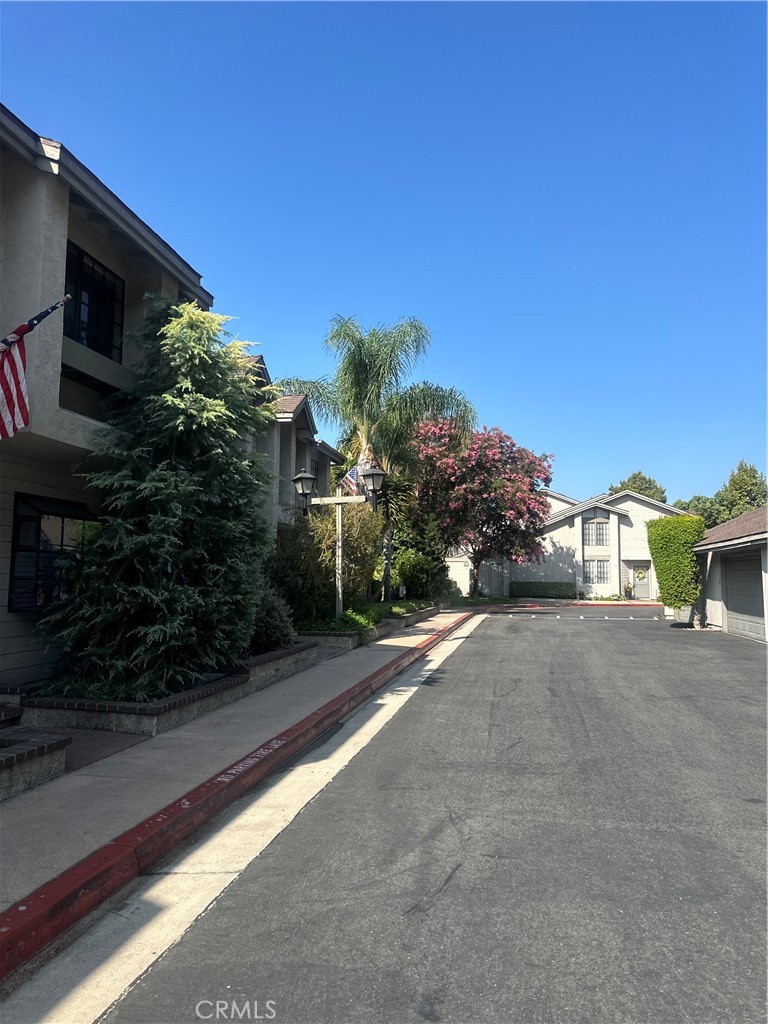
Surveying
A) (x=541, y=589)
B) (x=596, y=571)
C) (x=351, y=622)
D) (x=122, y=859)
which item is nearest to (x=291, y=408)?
(x=351, y=622)

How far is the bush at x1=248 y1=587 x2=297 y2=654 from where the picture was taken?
12.2m

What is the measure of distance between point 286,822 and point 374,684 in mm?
6079

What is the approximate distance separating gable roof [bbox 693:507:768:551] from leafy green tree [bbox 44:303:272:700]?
538 inches

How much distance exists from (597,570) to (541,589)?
430 centimetres

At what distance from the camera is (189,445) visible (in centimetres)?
890

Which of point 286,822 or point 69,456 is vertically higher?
point 69,456

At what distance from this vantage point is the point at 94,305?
1013 cm

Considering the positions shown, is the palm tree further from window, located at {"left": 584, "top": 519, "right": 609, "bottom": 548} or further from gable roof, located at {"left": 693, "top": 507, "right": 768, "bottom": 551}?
window, located at {"left": 584, "top": 519, "right": 609, "bottom": 548}

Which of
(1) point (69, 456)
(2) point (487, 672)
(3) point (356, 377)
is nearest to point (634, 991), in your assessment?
(1) point (69, 456)

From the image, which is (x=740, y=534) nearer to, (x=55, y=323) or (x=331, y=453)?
(x=331, y=453)

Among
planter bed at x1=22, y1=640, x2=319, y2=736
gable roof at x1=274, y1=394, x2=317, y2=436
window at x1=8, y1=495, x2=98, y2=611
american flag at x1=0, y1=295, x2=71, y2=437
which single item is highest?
gable roof at x1=274, y1=394, x2=317, y2=436

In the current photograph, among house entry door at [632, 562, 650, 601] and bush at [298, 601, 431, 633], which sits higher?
house entry door at [632, 562, 650, 601]

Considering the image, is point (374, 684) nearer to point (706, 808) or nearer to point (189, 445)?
point (189, 445)

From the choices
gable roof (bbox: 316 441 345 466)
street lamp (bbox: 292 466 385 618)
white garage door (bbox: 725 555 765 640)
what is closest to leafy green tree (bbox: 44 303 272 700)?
street lamp (bbox: 292 466 385 618)
